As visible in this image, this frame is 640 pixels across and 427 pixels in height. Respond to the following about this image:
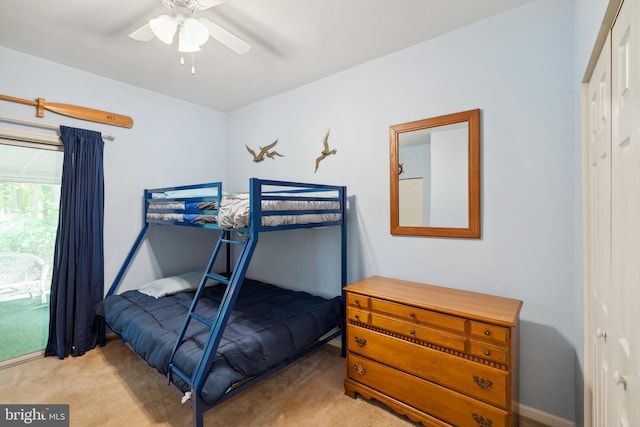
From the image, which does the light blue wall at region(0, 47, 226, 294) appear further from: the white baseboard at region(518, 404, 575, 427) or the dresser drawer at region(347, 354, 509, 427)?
the white baseboard at region(518, 404, 575, 427)

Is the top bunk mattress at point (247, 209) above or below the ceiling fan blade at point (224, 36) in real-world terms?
below

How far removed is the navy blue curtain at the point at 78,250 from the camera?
8.42ft

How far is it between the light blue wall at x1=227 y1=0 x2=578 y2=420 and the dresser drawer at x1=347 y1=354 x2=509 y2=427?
1.77ft

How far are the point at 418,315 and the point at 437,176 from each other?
3.41ft

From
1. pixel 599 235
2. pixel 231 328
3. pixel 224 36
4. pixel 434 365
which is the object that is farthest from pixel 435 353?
pixel 224 36

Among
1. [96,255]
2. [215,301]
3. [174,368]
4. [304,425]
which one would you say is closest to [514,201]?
[304,425]

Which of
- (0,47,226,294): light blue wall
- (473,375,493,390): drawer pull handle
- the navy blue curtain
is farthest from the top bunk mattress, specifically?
(473,375,493,390): drawer pull handle

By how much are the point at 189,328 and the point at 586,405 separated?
2.27 m

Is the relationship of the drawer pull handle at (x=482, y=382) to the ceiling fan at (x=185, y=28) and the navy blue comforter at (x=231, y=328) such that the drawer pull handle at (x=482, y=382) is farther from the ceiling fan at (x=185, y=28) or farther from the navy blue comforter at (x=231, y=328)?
the ceiling fan at (x=185, y=28)

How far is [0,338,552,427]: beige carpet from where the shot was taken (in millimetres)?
1847

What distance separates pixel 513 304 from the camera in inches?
69.2

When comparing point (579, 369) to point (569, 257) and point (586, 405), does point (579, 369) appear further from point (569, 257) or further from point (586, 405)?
point (569, 257)

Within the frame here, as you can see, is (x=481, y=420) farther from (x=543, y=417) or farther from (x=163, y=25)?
(x=163, y=25)

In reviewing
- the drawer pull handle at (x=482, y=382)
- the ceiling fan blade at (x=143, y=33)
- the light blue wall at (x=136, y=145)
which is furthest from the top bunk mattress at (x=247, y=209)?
the drawer pull handle at (x=482, y=382)
